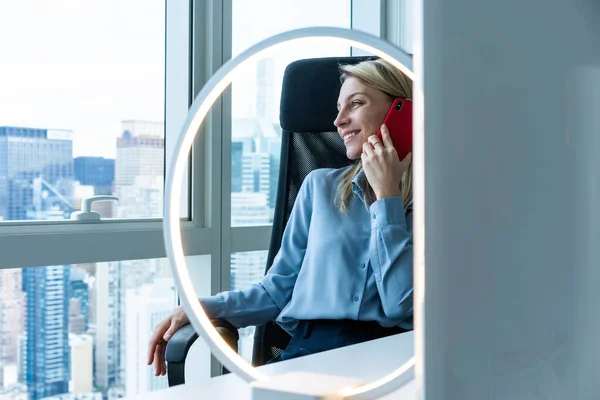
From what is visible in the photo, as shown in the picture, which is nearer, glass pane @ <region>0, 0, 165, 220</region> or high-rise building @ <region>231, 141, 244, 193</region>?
glass pane @ <region>0, 0, 165, 220</region>

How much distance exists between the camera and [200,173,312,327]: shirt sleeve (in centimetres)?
94

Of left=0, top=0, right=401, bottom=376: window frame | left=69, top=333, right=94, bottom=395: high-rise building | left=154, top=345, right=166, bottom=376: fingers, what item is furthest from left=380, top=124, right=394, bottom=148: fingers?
left=69, top=333, right=94, bottom=395: high-rise building

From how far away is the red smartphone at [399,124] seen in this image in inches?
33.2

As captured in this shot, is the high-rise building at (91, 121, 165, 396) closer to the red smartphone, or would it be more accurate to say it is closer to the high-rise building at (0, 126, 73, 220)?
the high-rise building at (0, 126, 73, 220)

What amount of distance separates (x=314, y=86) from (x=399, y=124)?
0.36 meters

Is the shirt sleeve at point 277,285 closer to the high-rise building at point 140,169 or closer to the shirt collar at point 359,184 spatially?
the shirt collar at point 359,184

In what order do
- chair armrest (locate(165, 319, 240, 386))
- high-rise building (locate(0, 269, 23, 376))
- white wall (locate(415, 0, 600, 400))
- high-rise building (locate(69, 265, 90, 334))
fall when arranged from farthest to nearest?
high-rise building (locate(69, 265, 90, 334))
high-rise building (locate(0, 269, 23, 376))
chair armrest (locate(165, 319, 240, 386))
white wall (locate(415, 0, 600, 400))

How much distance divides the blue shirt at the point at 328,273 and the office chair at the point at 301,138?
1.7 inches

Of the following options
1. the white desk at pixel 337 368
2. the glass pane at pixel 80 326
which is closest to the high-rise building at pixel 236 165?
the glass pane at pixel 80 326

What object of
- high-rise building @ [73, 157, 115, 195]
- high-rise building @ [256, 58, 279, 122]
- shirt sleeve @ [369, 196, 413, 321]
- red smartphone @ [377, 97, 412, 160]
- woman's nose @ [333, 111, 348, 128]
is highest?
high-rise building @ [256, 58, 279, 122]

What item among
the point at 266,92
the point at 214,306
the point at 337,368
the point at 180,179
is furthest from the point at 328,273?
the point at 266,92

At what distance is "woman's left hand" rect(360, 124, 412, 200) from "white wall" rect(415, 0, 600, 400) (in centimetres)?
64

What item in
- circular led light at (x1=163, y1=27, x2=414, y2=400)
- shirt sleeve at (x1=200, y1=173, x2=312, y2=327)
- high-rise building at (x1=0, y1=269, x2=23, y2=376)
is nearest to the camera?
circular led light at (x1=163, y1=27, x2=414, y2=400)

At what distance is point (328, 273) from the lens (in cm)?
106
